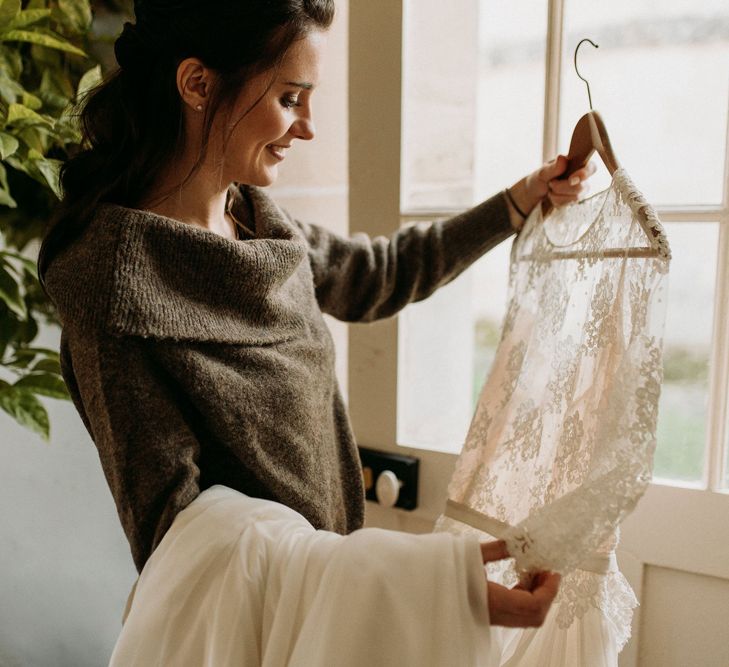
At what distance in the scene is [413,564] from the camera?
0.63 m

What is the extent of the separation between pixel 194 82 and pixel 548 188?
0.46 m

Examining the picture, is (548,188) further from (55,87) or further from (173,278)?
(55,87)

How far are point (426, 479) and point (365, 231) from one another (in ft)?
1.39

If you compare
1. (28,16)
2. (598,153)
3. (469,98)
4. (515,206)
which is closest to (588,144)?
(598,153)

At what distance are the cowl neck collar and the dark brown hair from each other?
0.06 m

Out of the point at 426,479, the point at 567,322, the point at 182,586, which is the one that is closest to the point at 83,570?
the point at 426,479

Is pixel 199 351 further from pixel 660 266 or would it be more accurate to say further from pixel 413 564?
pixel 660 266

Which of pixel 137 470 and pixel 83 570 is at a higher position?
pixel 137 470

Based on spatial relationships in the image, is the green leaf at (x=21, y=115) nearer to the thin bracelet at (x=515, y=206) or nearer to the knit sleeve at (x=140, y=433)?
the knit sleeve at (x=140, y=433)

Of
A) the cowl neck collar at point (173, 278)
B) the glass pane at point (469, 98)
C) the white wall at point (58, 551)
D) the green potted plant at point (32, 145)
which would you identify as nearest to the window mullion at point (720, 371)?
the glass pane at point (469, 98)

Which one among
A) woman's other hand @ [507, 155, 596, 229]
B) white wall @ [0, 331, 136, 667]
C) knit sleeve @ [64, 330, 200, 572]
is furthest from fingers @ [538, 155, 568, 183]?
white wall @ [0, 331, 136, 667]

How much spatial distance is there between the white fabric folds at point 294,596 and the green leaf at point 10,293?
52 centimetres

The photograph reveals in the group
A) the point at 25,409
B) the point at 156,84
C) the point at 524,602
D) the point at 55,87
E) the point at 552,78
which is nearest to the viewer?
the point at 524,602

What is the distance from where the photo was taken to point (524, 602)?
0.61 meters
